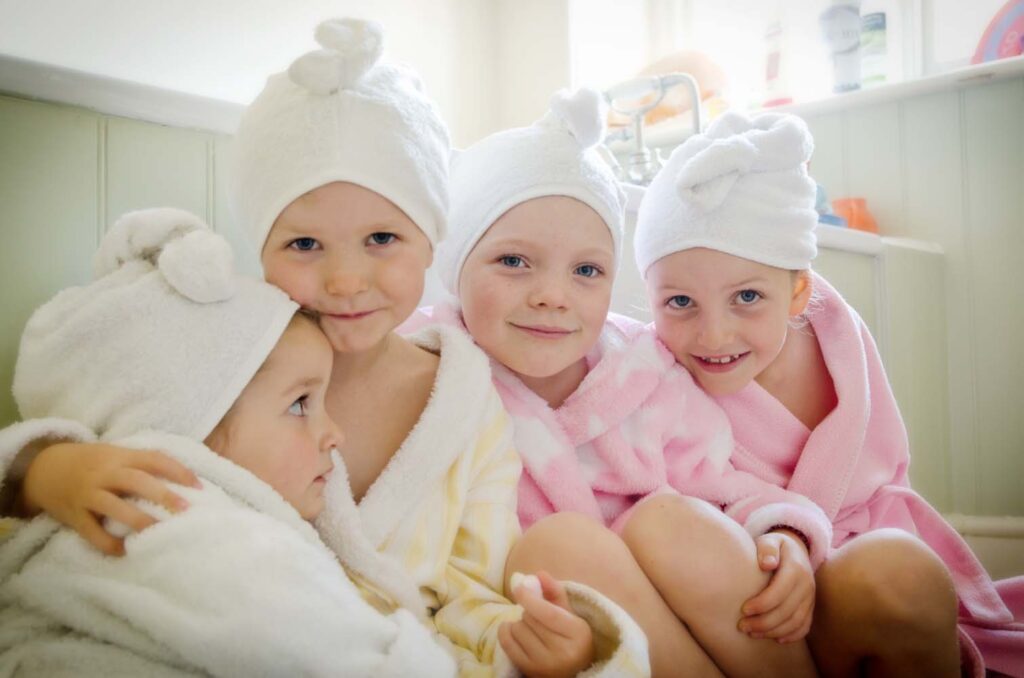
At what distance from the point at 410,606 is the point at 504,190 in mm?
466

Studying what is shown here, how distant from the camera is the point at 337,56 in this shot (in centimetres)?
70

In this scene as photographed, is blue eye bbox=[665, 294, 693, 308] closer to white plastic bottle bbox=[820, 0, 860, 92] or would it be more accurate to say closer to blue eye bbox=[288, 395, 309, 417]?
blue eye bbox=[288, 395, 309, 417]

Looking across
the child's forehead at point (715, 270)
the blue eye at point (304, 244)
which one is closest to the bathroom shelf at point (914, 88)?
the child's forehead at point (715, 270)

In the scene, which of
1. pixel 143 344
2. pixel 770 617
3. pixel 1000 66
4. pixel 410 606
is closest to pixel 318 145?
pixel 143 344

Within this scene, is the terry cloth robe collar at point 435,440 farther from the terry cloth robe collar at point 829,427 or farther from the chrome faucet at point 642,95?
the chrome faucet at point 642,95

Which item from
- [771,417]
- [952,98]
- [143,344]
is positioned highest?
[952,98]

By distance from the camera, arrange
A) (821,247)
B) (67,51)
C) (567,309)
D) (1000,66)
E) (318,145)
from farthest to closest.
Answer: (1000,66) < (821,247) < (67,51) < (567,309) < (318,145)

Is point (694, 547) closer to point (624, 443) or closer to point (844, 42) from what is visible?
point (624, 443)

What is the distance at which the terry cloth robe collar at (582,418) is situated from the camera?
892mm

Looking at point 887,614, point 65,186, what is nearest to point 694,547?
point 887,614

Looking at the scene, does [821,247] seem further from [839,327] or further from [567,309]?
[567,309]

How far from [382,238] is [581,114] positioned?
0.30m

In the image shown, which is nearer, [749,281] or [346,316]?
[346,316]

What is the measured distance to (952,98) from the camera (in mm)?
1859
